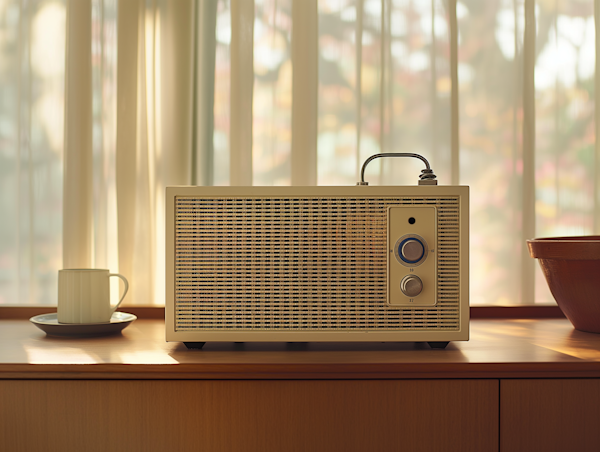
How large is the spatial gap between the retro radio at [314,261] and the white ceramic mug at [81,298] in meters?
0.25

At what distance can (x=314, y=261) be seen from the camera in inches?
27.5

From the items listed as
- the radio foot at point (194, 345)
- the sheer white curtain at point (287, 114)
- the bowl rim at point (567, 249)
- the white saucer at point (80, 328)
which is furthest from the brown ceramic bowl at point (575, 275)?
the white saucer at point (80, 328)

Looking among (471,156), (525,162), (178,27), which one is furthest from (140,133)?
(525,162)

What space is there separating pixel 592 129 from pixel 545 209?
224mm

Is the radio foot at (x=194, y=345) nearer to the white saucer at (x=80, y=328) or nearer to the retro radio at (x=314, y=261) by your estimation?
the retro radio at (x=314, y=261)

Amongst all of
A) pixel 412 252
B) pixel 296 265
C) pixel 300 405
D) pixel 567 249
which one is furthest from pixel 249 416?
pixel 567 249

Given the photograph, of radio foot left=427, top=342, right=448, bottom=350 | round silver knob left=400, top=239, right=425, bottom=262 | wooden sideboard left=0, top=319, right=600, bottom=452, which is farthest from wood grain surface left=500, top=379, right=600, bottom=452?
round silver knob left=400, top=239, right=425, bottom=262

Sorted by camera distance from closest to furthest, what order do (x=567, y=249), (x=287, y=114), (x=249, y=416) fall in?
(x=249, y=416), (x=567, y=249), (x=287, y=114)

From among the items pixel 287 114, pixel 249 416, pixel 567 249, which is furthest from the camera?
pixel 287 114

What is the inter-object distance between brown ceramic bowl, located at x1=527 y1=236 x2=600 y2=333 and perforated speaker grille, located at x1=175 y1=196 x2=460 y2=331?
253mm

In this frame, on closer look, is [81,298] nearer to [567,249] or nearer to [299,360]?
[299,360]

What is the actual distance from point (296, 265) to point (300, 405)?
20 cm

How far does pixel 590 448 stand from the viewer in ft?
2.04

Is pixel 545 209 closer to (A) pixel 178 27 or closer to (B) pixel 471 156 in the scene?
(B) pixel 471 156
